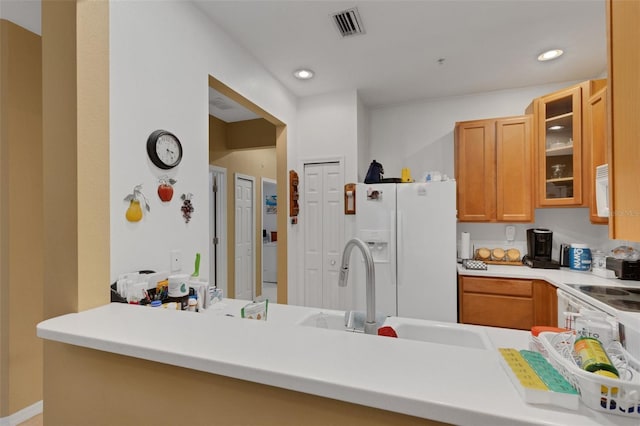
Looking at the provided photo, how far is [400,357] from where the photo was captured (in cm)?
77

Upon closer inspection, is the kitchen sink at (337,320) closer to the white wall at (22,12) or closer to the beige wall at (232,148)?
the white wall at (22,12)

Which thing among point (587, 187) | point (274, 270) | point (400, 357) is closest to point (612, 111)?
point (400, 357)

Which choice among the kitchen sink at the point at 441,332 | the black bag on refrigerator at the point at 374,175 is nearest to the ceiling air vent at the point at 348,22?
the black bag on refrigerator at the point at 374,175

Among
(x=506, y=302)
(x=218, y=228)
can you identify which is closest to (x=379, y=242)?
(x=506, y=302)

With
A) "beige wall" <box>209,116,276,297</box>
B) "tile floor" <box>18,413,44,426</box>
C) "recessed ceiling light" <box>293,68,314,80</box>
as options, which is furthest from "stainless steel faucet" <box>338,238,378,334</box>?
"beige wall" <box>209,116,276,297</box>

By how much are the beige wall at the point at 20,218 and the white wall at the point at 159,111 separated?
124 cm

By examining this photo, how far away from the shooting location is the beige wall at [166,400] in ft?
2.41

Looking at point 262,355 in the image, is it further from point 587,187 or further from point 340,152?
point 587,187

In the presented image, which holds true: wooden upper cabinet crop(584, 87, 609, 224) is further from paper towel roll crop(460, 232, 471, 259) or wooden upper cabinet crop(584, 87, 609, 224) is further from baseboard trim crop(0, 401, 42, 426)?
baseboard trim crop(0, 401, 42, 426)

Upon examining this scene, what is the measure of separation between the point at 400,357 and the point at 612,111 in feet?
3.83

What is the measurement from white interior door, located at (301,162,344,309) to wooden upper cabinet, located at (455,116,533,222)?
1288mm

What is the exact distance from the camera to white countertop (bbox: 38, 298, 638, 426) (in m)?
0.58

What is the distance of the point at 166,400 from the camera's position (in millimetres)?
906

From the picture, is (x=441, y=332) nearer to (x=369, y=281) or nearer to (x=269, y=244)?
(x=369, y=281)
